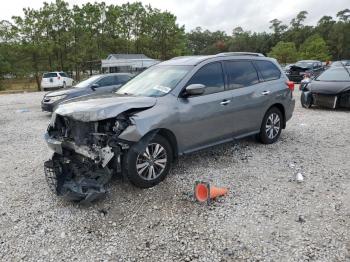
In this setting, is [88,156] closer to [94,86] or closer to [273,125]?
[273,125]

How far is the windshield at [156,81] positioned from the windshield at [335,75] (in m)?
7.43

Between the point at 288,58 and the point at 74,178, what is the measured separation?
188ft

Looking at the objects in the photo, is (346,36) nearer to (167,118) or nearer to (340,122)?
(340,122)

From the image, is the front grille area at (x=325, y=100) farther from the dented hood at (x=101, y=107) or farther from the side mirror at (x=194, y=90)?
the dented hood at (x=101, y=107)

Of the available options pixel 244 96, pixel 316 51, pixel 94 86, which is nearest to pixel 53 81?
pixel 94 86

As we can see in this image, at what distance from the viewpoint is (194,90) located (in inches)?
183

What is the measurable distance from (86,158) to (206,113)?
1.93 meters

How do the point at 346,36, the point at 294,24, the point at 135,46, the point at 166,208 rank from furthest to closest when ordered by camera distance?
the point at 294,24, the point at 346,36, the point at 135,46, the point at 166,208

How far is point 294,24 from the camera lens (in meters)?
84.1

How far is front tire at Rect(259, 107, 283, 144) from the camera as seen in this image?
20.5ft

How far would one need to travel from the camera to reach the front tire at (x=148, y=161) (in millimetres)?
4141

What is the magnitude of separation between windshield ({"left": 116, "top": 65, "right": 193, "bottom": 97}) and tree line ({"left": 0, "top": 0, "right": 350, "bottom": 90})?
31669mm

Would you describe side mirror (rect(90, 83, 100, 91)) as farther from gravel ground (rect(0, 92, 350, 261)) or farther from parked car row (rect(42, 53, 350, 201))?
parked car row (rect(42, 53, 350, 201))

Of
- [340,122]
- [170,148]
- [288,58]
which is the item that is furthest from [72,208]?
[288,58]
